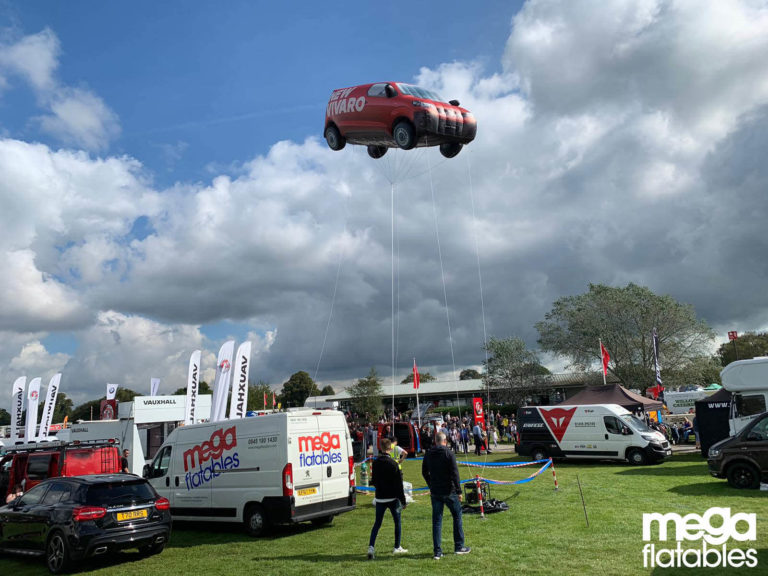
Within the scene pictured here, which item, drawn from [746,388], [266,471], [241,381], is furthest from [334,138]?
[746,388]

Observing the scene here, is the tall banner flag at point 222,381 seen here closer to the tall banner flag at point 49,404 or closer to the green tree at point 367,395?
the tall banner flag at point 49,404

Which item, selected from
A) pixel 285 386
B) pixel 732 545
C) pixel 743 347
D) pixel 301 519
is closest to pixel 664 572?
pixel 732 545

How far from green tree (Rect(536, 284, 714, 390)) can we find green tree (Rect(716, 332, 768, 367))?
3476 centimetres

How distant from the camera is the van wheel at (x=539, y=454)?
22438 mm

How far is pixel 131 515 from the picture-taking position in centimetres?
916

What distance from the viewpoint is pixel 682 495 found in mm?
A: 12375

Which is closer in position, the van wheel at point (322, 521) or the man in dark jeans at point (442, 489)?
the man in dark jeans at point (442, 489)

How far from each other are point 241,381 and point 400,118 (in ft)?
40.7

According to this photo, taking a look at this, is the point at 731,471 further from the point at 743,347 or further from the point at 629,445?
the point at 743,347

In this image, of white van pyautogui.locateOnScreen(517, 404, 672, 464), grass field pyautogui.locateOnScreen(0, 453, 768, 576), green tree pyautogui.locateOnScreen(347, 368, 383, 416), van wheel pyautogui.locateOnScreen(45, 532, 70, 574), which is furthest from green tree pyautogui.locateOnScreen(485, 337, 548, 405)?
van wheel pyautogui.locateOnScreen(45, 532, 70, 574)

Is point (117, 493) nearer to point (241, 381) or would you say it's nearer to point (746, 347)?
point (241, 381)

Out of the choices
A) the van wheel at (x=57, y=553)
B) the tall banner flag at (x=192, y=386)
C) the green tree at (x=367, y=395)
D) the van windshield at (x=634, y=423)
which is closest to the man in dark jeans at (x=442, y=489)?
the van wheel at (x=57, y=553)

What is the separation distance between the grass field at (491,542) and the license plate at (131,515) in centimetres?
78

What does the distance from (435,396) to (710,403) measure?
63.6 meters
